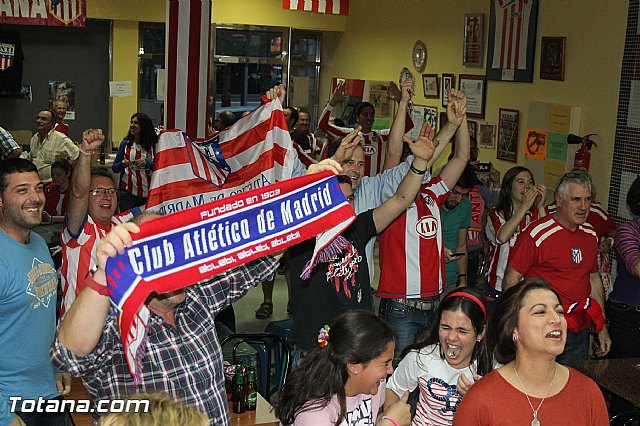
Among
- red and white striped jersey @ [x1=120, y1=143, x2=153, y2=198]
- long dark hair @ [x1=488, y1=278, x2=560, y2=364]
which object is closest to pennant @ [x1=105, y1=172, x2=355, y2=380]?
long dark hair @ [x1=488, y1=278, x2=560, y2=364]

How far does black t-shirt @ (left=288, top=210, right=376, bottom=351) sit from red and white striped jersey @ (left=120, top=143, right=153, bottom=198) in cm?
536

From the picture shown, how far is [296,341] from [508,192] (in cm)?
279

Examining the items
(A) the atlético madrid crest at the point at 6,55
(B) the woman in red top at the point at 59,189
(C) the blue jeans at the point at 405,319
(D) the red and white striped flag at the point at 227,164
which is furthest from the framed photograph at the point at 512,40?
(A) the atlético madrid crest at the point at 6,55

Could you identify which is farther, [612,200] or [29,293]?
[612,200]

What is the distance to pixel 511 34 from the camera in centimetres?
971

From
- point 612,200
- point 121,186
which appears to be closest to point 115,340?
point 612,200

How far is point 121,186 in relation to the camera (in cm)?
988

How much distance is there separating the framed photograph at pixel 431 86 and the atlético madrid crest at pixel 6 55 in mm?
5907

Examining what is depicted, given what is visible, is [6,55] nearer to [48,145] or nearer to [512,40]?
[48,145]

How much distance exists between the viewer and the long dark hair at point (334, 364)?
337 cm

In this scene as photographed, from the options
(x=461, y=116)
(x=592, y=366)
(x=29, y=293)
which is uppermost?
(x=461, y=116)

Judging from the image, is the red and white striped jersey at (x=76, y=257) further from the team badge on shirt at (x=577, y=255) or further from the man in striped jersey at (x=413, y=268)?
the team badge on shirt at (x=577, y=255)

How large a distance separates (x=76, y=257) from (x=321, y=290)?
130 cm

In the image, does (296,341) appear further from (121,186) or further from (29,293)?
(121,186)
